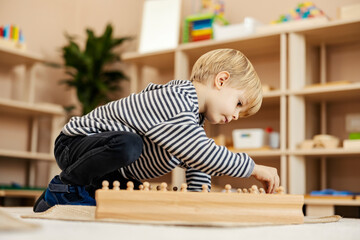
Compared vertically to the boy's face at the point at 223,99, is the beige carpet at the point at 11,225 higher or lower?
lower

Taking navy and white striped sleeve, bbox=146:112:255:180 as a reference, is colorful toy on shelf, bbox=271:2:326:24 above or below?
above

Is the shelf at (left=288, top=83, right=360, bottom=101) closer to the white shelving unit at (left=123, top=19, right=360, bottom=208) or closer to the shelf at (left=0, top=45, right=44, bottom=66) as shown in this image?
the white shelving unit at (left=123, top=19, right=360, bottom=208)

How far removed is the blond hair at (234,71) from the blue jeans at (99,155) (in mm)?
312

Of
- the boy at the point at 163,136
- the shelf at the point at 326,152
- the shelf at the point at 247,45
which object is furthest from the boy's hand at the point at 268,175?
the shelf at the point at 247,45

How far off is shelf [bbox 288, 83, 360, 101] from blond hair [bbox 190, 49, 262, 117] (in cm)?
116

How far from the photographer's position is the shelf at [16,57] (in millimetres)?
3188

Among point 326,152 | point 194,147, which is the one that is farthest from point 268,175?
point 326,152

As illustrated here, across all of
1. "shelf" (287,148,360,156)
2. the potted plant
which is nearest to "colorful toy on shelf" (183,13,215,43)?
the potted plant

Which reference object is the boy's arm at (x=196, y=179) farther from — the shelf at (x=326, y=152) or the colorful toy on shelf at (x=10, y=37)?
the colorful toy on shelf at (x=10, y=37)

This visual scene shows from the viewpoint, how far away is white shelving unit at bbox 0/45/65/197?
3.25 metres

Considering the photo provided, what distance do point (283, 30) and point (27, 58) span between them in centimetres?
175

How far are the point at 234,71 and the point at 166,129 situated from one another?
301 millimetres

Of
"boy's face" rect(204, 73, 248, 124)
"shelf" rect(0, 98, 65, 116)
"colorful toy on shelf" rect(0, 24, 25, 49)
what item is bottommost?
"boy's face" rect(204, 73, 248, 124)

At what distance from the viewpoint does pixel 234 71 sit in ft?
4.55
